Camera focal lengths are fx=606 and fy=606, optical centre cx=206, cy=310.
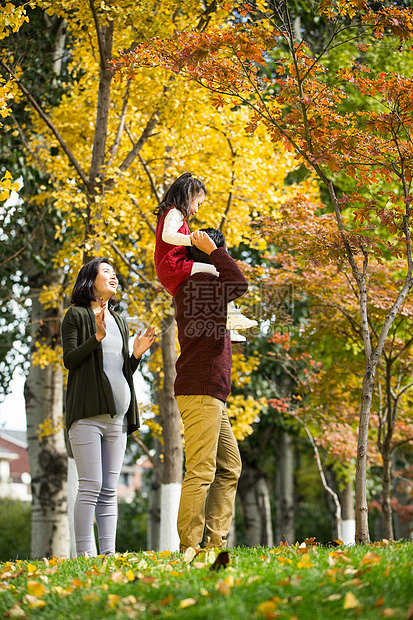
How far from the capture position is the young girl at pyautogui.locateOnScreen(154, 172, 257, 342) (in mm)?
3430

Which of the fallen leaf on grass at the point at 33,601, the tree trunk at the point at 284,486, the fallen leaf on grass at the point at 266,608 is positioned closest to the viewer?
the fallen leaf on grass at the point at 266,608

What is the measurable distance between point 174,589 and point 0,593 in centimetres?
76

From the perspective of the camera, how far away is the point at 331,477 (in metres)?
12.9

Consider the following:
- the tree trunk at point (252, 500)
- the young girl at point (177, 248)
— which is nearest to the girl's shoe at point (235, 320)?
the young girl at point (177, 248)

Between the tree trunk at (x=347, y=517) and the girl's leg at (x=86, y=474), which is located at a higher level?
the girl's leg at (x=86, y=474)

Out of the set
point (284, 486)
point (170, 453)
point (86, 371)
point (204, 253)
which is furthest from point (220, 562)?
point (284, 486)

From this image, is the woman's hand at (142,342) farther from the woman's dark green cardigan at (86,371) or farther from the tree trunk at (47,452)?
the tree trunk at (47,452)

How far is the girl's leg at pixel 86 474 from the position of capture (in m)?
3.57

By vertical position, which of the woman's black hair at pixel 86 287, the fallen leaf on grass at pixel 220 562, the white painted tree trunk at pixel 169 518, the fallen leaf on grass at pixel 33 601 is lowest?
the white painted tree trunk at pixel 169 518

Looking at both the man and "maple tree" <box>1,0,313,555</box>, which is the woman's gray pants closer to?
the man

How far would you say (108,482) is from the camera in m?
3.72

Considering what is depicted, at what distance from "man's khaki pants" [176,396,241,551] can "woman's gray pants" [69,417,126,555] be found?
64 centimetres

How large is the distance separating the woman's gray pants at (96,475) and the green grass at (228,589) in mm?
649

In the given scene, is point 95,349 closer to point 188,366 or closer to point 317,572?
point 188,366
